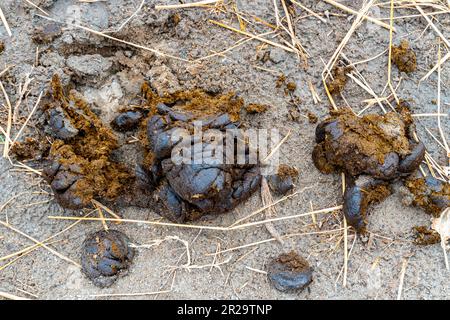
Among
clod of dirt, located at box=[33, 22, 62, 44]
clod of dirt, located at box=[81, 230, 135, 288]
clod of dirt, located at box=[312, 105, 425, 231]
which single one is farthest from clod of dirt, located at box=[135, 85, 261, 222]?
clod of dirt, located at box=[33, 22, 62, 44]

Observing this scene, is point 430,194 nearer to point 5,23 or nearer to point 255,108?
point 255,108

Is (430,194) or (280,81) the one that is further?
(280,81)

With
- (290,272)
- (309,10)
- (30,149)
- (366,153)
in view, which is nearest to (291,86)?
(309,10)

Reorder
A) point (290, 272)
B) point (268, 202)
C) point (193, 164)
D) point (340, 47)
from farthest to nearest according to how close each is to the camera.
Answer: point (340, 47), point (268, 202), point (290, 272), point (193, 164)

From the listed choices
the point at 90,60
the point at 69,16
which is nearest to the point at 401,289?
the point at 90,60

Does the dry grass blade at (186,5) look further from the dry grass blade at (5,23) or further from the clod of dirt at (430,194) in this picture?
the clod of dirt at (430,194)

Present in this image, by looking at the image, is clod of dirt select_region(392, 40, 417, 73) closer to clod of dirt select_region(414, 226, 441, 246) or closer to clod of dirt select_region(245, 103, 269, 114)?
clod of dirt select_region(245, 103, 269, 114)

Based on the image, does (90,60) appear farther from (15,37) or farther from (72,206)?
(72,206)
